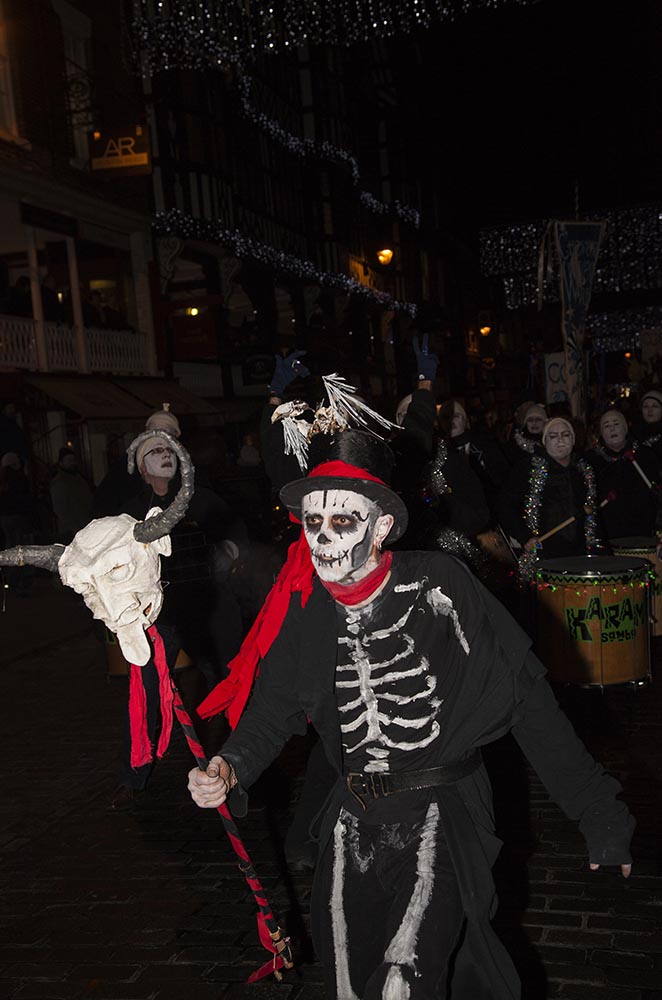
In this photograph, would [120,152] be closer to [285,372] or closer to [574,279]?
[574,279]

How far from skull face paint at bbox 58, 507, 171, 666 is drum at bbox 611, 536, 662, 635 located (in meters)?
6.25

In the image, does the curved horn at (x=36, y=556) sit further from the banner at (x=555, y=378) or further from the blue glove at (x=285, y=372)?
the banner at (x=555, y=378)

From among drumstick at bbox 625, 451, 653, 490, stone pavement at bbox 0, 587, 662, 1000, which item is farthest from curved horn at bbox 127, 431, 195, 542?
drumstick at bbox 625, 451, 653, 490

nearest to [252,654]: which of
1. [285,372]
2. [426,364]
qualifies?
[426,364]

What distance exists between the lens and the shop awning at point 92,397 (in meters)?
18.4

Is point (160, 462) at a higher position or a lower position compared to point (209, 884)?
higher

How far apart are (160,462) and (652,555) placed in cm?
469

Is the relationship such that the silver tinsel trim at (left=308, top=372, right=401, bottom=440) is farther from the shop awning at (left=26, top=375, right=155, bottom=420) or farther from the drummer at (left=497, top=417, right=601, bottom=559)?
the shop awning at (left=26, top=375, right=155, bottom=420)

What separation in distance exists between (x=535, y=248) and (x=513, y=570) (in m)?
23.9

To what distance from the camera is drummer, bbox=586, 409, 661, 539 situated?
9.85m

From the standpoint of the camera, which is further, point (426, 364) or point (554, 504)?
point (554, 504)

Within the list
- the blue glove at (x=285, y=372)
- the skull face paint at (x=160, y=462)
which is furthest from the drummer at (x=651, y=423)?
the skull face paint at (x=160, y=462)

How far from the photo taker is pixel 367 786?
3.11 metres

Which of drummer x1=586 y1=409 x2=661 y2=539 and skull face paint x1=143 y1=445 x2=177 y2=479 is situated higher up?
skull face paint x1=143 y1=445 x2=177 y2=479
